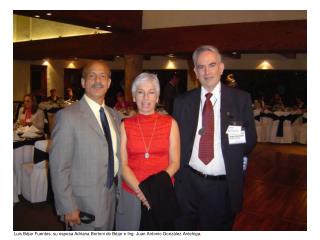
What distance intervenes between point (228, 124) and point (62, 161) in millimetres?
1012

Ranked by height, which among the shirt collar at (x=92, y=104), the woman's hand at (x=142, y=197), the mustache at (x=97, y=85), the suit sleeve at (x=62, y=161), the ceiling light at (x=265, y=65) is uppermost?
the ceiling light at (x=265, y=65)

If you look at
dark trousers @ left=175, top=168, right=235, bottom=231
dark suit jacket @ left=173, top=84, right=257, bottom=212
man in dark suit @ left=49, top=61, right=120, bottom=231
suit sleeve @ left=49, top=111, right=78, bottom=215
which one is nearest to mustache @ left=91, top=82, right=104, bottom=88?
man in dark suit @ left=49, top=61, right=120, bottom=231

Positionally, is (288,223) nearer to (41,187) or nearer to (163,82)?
(41,187)

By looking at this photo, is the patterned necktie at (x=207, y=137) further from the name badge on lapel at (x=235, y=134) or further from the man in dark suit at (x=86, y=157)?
the man in dark suit at (x=86, y=157)

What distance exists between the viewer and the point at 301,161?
6645mm

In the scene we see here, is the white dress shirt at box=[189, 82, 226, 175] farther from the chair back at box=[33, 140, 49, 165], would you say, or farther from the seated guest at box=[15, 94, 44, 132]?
the seated guest at box=[15, 94, 44, 132]

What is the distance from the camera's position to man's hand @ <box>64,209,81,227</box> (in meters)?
1.81

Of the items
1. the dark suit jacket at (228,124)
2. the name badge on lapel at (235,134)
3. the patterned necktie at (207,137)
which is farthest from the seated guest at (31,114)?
the name badge on lapel at (235,134)

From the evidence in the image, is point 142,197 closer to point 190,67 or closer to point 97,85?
point 97,85

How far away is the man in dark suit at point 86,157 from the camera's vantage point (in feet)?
5.82

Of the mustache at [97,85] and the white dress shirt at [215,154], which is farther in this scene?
the white dress shirt at [215,154]

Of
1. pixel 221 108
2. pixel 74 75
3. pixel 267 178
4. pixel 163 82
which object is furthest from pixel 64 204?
pixel 74 75
